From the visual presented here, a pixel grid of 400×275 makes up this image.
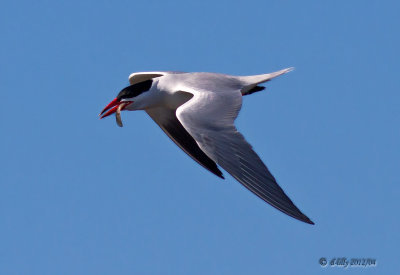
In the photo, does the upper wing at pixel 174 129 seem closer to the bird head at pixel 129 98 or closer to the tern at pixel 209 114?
the tern at pixel 209 114

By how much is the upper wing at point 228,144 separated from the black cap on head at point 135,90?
1.33 meters

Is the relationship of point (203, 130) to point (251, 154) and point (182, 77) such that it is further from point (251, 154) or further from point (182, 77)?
point (182, 77)

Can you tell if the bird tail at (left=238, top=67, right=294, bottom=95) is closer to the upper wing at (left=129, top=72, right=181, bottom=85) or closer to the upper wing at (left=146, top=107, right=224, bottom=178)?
the upper wing at (left=146, top=107, right=224, bottom=178)

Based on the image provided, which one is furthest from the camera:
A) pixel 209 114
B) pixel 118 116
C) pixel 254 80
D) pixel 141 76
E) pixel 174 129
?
pixel 174 129

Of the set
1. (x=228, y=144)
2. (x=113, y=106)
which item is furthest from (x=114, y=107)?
(x=228, y=144)

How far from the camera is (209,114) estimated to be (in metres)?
9.89

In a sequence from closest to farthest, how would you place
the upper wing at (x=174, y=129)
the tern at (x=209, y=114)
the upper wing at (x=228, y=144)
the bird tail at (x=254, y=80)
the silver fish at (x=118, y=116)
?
1. the upper wing at (x=228, y=144)
2. the tern at (x=209, y=114)
3. the silver fish at (x=118, y=116)
4. the bird tail at (x=254, y=80)
5. the upper wing at (x=174, y=129)

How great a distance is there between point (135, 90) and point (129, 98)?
0.15 metres

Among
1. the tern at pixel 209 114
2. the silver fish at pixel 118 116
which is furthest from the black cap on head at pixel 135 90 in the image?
the silver fish at pixel 118 116

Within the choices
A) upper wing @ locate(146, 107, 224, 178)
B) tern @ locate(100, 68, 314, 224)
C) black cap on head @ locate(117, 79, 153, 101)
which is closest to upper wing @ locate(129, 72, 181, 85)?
tern @ locate(100, 68, 314, 224)

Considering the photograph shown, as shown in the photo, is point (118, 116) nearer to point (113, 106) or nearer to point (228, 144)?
point (113, 106)

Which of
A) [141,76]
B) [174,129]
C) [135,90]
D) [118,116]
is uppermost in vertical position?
[141,76]

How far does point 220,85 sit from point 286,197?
9.11 ft

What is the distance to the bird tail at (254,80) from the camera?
11.7 m
